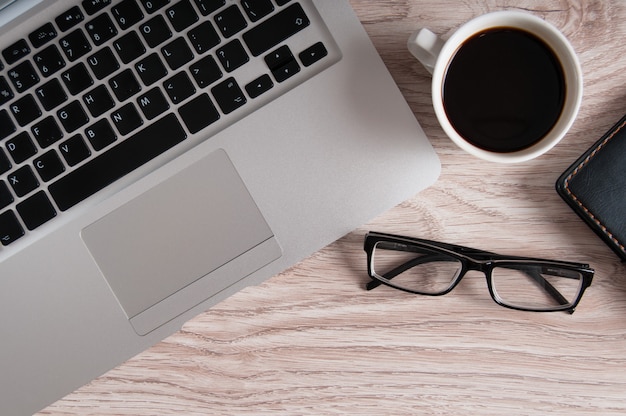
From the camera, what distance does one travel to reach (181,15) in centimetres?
57

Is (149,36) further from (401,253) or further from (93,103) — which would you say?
(401,253)

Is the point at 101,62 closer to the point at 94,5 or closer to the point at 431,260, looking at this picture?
the point at 94,5

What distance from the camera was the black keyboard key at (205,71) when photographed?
569mm

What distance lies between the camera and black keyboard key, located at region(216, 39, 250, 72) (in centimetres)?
57

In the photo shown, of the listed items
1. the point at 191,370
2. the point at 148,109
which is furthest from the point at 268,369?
the point at 148,109

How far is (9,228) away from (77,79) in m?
0.16

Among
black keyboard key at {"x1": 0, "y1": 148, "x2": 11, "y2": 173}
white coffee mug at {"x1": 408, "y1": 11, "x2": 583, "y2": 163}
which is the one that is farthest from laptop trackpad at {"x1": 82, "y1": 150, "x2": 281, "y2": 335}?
white coffee mug at {"x1": 408, "y1": 11, "x2": 583, "y2": 163}

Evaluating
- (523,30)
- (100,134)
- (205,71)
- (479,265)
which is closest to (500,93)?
(523,30)

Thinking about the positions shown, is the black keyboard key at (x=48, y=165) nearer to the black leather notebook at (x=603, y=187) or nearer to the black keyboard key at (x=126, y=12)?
the black keyboard key at (x=126, y=12)

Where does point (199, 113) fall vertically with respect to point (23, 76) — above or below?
below

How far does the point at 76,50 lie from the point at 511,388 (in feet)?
1.82

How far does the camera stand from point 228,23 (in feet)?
1.87

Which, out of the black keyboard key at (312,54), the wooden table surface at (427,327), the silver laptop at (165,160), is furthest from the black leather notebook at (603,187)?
the black keyboard key at (312,54)

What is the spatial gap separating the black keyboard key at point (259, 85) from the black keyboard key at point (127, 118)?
0.35 ft
